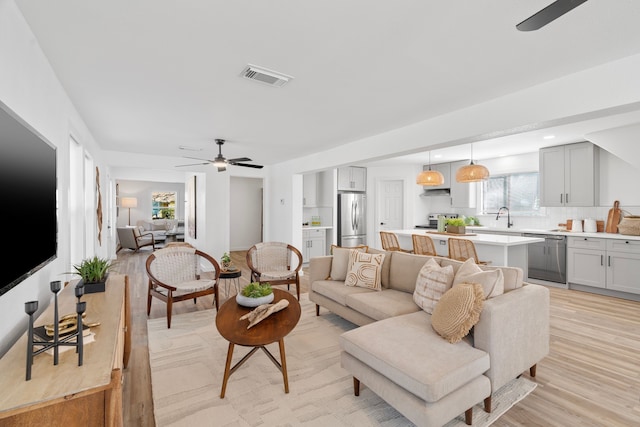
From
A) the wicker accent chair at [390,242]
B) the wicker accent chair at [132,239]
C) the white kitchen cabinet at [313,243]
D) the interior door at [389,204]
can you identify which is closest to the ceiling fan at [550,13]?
the wicker accent chair at [390,242]

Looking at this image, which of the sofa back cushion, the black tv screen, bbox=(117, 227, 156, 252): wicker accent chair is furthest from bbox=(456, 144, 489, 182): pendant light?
bbox=(117, 227, 156, 252): wicker accent chair

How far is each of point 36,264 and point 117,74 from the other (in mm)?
1560

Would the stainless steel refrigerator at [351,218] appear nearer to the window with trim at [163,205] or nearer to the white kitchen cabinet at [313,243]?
the white kitchen cabinet at [313,243]

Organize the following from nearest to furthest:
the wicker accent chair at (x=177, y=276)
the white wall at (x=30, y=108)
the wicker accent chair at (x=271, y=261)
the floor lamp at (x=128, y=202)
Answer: the white wall at (x=30, y=108)
the wicker accent chair at (x=177, y=276)
the wicker accent chair at (x=271, y=261)
the floor lamp at (x=128, y=202)

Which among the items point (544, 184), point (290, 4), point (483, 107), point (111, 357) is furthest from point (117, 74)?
point (544, 184)

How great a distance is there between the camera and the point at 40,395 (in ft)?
3.58

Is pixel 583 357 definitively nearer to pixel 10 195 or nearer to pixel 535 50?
pixel 535 50

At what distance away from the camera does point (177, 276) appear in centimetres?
417

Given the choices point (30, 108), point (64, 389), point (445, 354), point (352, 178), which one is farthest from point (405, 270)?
point (352, 178)

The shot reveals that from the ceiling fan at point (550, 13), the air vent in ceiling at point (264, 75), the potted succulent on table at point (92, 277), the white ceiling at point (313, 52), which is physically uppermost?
the white ceiling at point (313, 52)

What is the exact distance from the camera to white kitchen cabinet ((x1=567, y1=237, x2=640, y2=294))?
14.6 feet

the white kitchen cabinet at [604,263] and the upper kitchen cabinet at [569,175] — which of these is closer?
the white kitchen cabinet at [604,263]

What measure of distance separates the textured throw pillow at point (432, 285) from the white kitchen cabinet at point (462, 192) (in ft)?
15.7

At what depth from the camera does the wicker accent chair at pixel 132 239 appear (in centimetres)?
913
